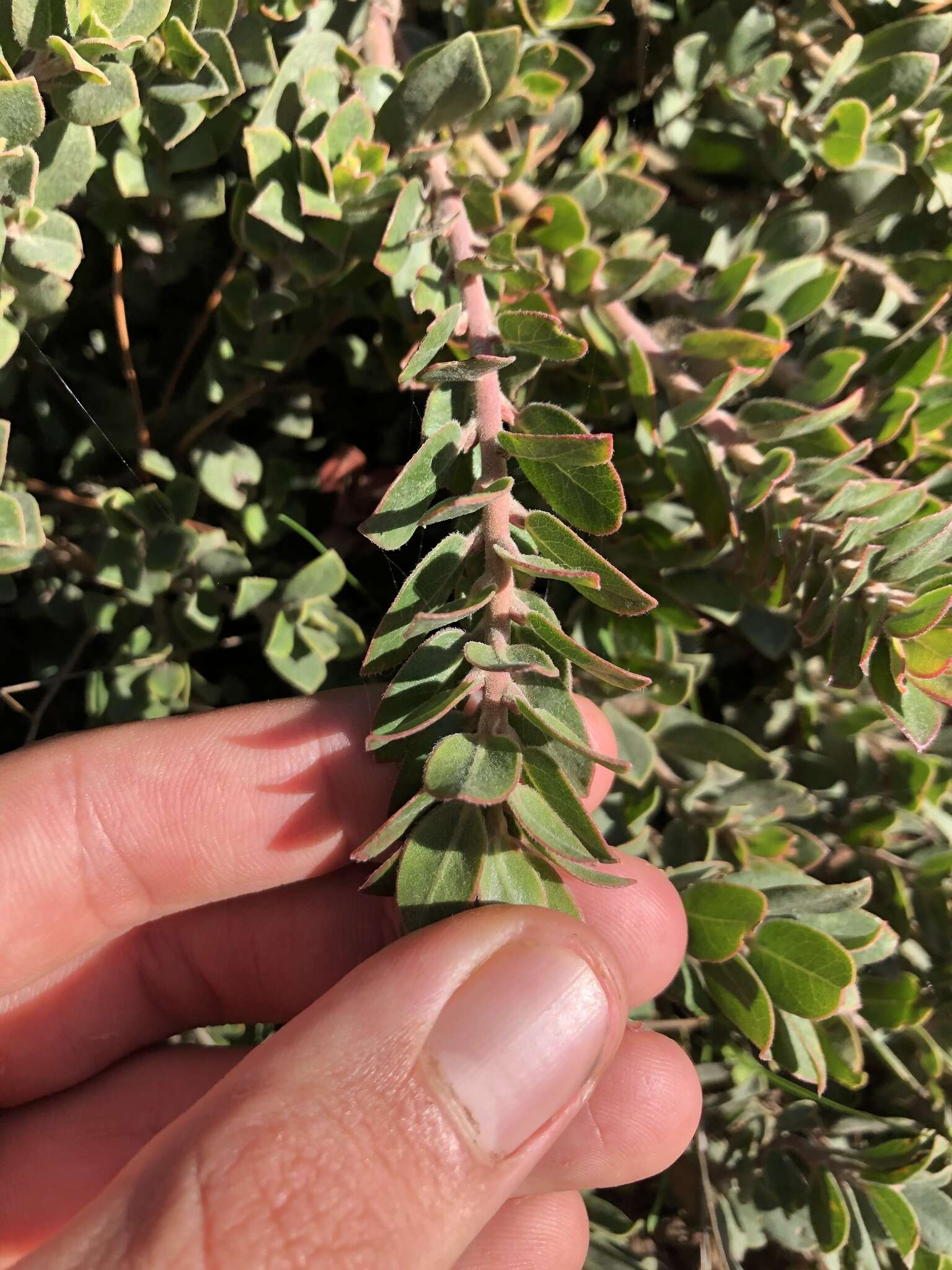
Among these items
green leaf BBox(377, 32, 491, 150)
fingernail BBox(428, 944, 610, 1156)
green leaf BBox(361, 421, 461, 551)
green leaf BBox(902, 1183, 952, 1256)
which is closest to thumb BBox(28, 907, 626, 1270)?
fingernail BBox(428, 944, 610, 1156)

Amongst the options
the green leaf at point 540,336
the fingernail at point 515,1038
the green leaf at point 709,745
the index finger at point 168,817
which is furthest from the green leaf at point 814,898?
the green leaf at point 540,336

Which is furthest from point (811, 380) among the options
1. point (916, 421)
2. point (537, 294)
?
point (537, 294)

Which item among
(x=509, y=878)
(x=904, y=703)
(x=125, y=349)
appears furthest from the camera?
(x=125, y=349)

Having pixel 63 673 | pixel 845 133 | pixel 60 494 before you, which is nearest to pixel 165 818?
pixel 63 673

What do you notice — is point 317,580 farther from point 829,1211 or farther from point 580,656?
point 829,1211

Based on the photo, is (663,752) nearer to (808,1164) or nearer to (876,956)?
(876,956)

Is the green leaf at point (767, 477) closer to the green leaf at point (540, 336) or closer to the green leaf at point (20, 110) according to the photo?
the green leaf at point (540, 336)

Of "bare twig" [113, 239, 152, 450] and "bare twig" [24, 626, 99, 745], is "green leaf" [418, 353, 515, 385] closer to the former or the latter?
"bare twig" [113, 239, 152, 450]
